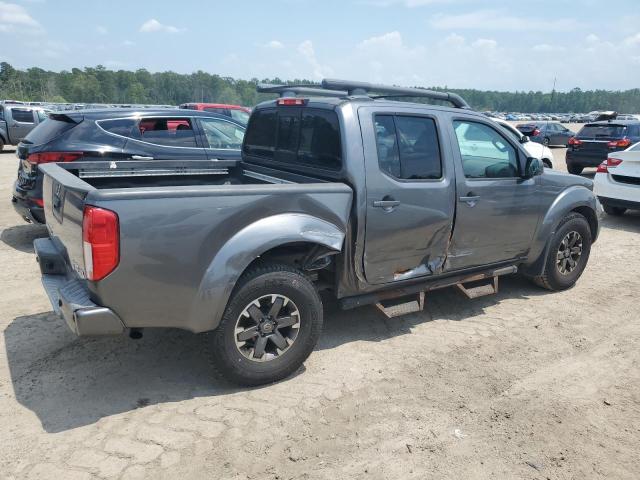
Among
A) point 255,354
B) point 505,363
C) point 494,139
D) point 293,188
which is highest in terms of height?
point 494,139

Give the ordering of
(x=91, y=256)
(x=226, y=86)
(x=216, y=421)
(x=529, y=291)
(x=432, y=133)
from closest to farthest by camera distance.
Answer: (x=91, y=256), (x=216, y=421), (x=432, y=133), (x=529, y=291), (x=226, y=86)

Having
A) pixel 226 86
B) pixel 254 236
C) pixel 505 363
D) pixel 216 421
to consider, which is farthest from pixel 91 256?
pixel 226 86

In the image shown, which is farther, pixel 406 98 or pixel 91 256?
pixel 406 98

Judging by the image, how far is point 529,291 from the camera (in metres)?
5.62

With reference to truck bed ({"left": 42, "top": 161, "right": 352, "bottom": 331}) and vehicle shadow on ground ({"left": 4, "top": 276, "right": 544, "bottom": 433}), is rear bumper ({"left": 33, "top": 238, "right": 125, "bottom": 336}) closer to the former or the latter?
truck bed ({"left": 42, "top": 161, "right": 352, "bottom": 331})

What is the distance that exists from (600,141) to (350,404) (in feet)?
44.8

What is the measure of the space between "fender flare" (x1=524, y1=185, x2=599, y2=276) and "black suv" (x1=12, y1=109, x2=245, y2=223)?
13.5ft

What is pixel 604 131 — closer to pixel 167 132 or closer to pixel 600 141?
pixel 600 141

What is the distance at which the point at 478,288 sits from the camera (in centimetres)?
484

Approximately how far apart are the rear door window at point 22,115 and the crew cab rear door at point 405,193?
730 inches

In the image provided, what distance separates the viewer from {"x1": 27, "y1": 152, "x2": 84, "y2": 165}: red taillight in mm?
6152

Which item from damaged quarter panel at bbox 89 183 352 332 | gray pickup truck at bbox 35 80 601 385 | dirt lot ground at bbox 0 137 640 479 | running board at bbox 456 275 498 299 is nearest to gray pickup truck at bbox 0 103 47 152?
dirt lot ground at bbox 0 137 640 479

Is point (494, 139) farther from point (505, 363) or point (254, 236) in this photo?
point (254, 236)

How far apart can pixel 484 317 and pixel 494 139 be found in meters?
1.67
